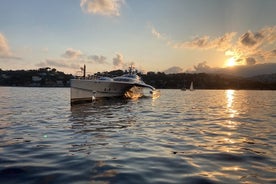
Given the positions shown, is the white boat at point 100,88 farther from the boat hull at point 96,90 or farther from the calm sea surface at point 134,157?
the calm sea surface at point 134,157

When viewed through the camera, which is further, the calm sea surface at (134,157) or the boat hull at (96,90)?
the boat hull at (96,90)

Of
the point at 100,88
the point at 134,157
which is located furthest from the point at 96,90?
the point at 134,157

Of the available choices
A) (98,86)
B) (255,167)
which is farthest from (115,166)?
(98,86)

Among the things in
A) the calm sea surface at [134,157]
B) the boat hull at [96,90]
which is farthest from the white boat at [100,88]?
the calm sea surface at [134,157]

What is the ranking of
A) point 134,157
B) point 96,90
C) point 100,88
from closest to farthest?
point 134,157
point 96,90
point 100,88

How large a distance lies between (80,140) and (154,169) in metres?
4.77

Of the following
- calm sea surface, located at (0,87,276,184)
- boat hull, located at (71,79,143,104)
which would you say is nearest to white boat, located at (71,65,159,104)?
boat hull, located at (71,79,143,104)

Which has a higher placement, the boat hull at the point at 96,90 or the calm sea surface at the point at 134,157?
the boat hull at the point at 96,90

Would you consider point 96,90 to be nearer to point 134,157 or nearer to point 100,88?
point 100,88

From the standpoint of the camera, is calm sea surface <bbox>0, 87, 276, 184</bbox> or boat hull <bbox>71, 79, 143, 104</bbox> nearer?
calm sea surface <bbox>0, 87, 276, 184</bbox>

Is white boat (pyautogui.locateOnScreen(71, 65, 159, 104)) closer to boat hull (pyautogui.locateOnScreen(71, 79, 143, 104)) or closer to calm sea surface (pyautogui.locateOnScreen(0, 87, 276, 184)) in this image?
boat hull (pyautogui.locateOnScreen(71, 79, 143, 104))

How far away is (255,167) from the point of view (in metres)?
7.61

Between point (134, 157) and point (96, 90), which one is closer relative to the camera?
point (134, 157)

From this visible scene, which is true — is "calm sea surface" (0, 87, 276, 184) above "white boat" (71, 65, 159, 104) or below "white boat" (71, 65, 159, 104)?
below
